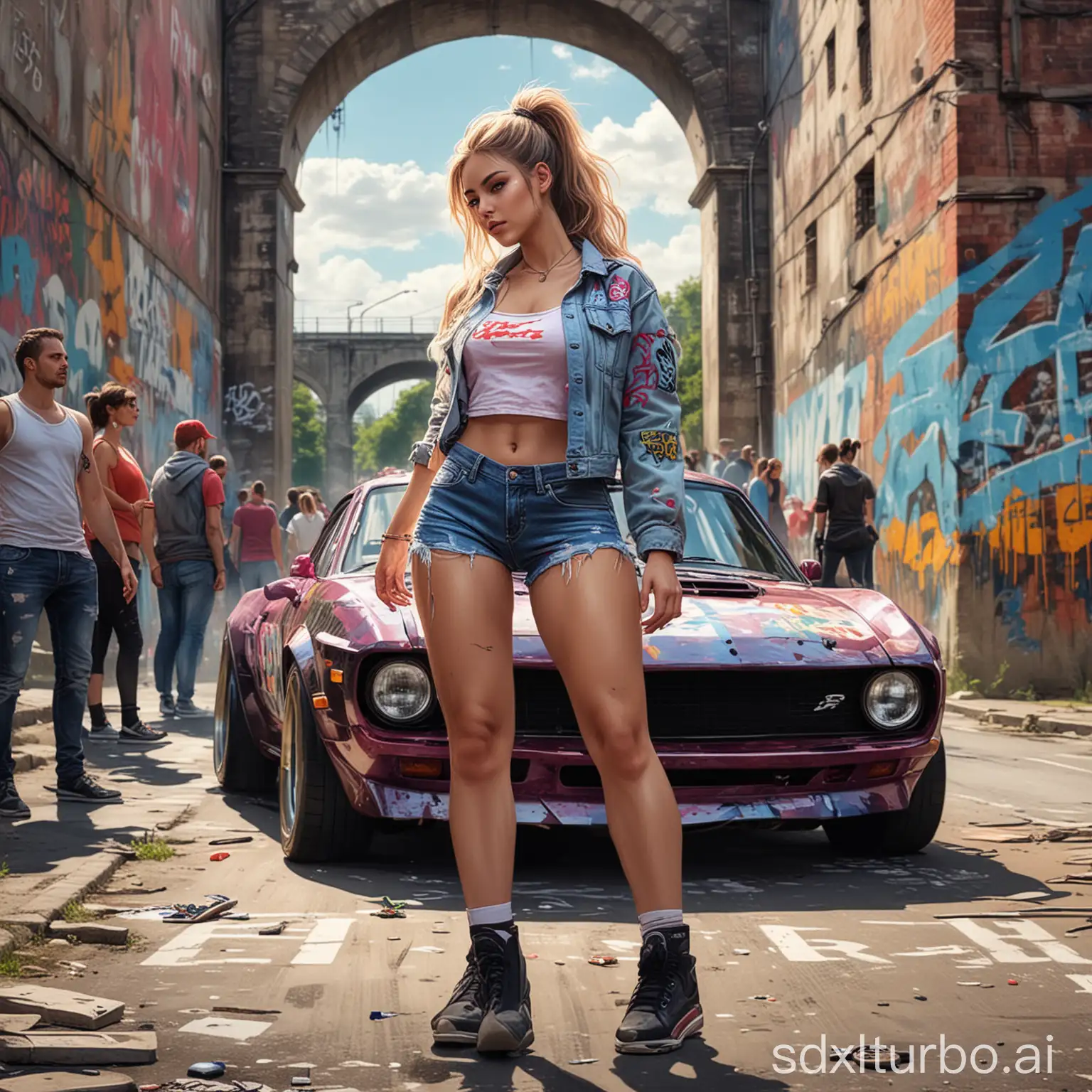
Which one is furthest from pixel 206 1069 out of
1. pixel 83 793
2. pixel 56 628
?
pixel 83 793

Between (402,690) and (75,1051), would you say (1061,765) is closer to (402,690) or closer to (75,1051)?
(402,690)

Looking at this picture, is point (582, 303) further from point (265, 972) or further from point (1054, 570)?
point (1054, 570)

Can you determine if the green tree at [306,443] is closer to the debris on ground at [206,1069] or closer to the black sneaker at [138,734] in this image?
the black sneaker at [138,734]

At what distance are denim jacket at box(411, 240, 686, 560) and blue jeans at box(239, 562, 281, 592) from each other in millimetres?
13022

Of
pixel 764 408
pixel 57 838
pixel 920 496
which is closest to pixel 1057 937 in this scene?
pixel 57 838

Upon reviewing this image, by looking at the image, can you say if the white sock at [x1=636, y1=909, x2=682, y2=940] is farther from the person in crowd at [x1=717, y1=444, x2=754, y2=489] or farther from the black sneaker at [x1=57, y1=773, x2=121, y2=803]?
the person in crowd at [x1=717, y1=444, x2=754, y2=489]

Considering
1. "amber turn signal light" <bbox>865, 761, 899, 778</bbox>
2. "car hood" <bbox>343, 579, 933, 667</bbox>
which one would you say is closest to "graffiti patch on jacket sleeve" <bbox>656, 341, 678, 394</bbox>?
"car hood" <bbox>343, 579, 933, 667</bbox>

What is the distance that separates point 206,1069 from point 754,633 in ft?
8.52

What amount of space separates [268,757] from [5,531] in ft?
4.77

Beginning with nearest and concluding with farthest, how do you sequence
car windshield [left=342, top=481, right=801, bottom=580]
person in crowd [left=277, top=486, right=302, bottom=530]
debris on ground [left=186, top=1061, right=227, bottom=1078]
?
debris on ground [left=186, top=1061, right=227, bottom=1078]
car windshield [left=342, top=481, right=801, bottom=580]
person in crowd [left=277, top=486, right=302, bottom=530]

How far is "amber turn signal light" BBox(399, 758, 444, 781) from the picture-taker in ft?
16.4

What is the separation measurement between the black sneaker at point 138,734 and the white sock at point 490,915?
6.58m

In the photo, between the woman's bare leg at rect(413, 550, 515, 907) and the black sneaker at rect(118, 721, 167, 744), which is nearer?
the woman's bare leg at rect(413, 550, 515, 907)

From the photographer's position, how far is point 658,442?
343 centimetres
